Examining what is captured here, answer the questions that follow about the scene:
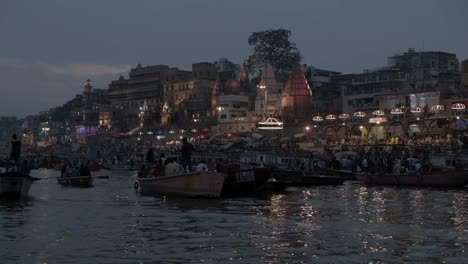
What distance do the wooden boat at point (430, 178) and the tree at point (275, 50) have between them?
62518 millimetres

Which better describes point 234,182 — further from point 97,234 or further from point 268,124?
point 268,124

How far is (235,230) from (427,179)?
63.4ft

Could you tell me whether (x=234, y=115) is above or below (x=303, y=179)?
above

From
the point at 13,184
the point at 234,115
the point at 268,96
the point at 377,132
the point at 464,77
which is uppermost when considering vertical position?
the point at 268,96

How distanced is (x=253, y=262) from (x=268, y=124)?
58.0 metres

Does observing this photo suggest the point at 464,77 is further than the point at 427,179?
Yes

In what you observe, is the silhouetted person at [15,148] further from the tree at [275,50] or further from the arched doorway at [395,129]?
the tree at [275,50]

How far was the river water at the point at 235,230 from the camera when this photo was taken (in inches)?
473

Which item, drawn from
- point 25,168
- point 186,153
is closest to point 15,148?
point 25,168

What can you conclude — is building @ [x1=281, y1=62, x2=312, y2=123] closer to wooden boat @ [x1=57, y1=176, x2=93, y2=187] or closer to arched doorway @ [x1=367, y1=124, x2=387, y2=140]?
arched doorway @ [x1=367, y1=124, x2=387, y2=140]

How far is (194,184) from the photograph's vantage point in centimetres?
2384

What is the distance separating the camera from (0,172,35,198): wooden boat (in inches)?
917

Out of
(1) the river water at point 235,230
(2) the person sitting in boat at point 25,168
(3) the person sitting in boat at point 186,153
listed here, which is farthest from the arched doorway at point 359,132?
(2) the person sitting in boat at point 25,168

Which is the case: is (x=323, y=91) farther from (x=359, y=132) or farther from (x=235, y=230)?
(x=235, y=230)
